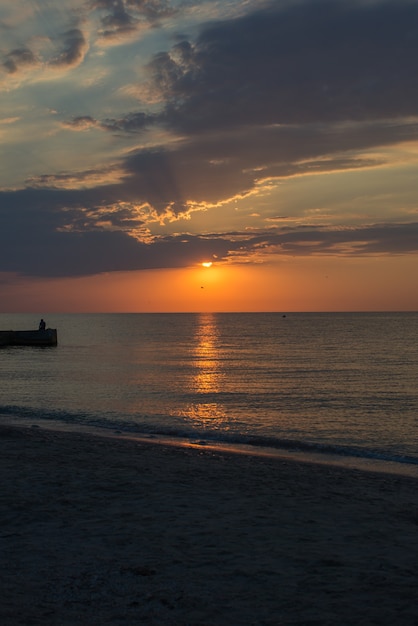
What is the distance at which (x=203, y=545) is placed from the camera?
28.1 ft

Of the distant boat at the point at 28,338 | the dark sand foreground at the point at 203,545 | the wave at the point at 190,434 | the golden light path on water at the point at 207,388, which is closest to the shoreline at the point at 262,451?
the wave at the point at 190,434

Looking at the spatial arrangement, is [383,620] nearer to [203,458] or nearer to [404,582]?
[404,582]

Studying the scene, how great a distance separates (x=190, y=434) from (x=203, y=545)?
1261 cm

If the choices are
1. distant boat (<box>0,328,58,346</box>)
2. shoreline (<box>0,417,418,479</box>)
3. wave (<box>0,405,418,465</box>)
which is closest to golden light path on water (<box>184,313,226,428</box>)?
wave (<box>0,405,418,465</box>)

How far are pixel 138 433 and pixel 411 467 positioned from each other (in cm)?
975

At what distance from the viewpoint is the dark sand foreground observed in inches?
258

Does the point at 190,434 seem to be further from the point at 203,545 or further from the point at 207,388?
the point at 207,388

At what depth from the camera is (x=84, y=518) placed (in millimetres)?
9734

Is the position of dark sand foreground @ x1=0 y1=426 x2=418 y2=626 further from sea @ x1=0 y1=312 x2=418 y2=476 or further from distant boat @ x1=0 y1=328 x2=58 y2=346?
distant boat @ x1=0 y1=328 x2=58 y2=346

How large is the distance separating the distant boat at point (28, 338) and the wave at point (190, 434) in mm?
52869

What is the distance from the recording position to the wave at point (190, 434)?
1809 cm

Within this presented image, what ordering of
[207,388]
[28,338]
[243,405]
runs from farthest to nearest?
[28,338], [207,388], [243,405]

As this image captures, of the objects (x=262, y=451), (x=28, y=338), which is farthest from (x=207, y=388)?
(x=28, y=338)

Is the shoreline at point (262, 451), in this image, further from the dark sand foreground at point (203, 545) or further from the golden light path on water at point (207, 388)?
the golden light path on water at point (207, 388)
